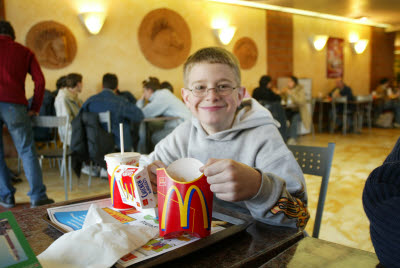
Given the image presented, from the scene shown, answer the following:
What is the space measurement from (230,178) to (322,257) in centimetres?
21

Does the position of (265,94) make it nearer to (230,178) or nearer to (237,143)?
(237,143)

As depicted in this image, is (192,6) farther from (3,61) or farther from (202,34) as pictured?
(3,61)

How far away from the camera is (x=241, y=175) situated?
65cm

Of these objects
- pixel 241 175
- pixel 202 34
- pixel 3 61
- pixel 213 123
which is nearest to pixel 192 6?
pixel 202 34

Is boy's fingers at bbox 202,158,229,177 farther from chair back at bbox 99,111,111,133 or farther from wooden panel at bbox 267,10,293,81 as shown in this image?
wooden panel at bbox 267,10,293,81

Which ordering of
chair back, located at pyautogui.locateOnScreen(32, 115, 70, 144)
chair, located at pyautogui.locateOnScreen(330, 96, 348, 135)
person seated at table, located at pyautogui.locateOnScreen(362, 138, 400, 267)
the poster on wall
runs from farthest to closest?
the poster on wall
chair, located at pyautogui.locateOnScreen(330, 96, 348, 135)
chair back, located at pyautogui.locateOnScreen(32, 115, 70, 144)
person seated at table, located at pyautogui.locateOnScreen(362, 138, 400, 267)

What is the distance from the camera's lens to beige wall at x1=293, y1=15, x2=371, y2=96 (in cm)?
764

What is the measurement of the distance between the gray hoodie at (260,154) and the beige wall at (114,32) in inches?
164

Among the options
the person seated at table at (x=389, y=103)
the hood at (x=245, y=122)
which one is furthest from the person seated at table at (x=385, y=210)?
the person seated at table at (x=389, y=103)

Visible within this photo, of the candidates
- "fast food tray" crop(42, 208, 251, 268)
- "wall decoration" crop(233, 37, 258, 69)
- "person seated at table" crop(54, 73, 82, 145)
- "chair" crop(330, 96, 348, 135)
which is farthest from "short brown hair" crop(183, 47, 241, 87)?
"chair" crop(330, 96, 348, 135)

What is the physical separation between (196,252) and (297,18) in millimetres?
7828

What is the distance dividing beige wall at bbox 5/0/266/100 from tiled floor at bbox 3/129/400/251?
1.54m

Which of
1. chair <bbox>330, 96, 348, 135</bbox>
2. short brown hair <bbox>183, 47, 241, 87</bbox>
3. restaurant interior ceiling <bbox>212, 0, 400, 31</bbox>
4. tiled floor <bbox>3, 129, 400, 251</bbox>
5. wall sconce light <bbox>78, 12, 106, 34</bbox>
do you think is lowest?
tiled floor <bbox>3, 129, 400, 251</bbox>

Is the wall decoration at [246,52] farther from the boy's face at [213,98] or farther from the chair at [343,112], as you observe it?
the boy's face at [213,98]
